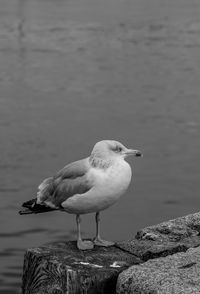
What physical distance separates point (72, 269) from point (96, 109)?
42.8 feet

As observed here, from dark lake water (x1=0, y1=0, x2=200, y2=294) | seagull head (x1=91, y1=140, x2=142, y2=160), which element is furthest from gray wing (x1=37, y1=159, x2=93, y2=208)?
dark lake water (x1=0, y1=0, x2=200, y2=294)

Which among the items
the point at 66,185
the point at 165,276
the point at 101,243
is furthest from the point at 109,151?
the point at 165,276

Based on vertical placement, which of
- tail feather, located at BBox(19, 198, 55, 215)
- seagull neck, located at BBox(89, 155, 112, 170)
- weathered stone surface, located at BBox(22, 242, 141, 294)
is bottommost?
weathered stone surface, located at BBox(22, 242, 141, 294)

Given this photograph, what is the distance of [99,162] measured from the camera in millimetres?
6414

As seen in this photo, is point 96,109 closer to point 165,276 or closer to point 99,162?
point 99,162

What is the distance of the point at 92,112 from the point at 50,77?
4.72 meters

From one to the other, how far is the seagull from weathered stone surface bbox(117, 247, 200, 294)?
72 centimetres

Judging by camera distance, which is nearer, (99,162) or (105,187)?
(105,187)

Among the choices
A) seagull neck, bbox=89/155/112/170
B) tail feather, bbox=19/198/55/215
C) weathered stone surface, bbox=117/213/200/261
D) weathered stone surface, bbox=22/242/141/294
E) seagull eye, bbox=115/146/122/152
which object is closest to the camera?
weathered stone surface, bbox=22/242/141/294

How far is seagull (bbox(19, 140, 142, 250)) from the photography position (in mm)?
6273

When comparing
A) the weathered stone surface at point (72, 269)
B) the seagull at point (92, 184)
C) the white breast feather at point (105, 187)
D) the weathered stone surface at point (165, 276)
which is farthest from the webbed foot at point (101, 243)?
the weathered stone surface at point (165, 276)

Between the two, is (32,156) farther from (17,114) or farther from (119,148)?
(119,148)

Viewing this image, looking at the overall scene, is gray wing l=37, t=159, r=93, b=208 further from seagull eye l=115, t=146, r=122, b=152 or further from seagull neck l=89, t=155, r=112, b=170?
seagull eye l=115, t=146, r=122, b=152

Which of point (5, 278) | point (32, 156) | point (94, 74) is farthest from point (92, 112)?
point (5, 278)
